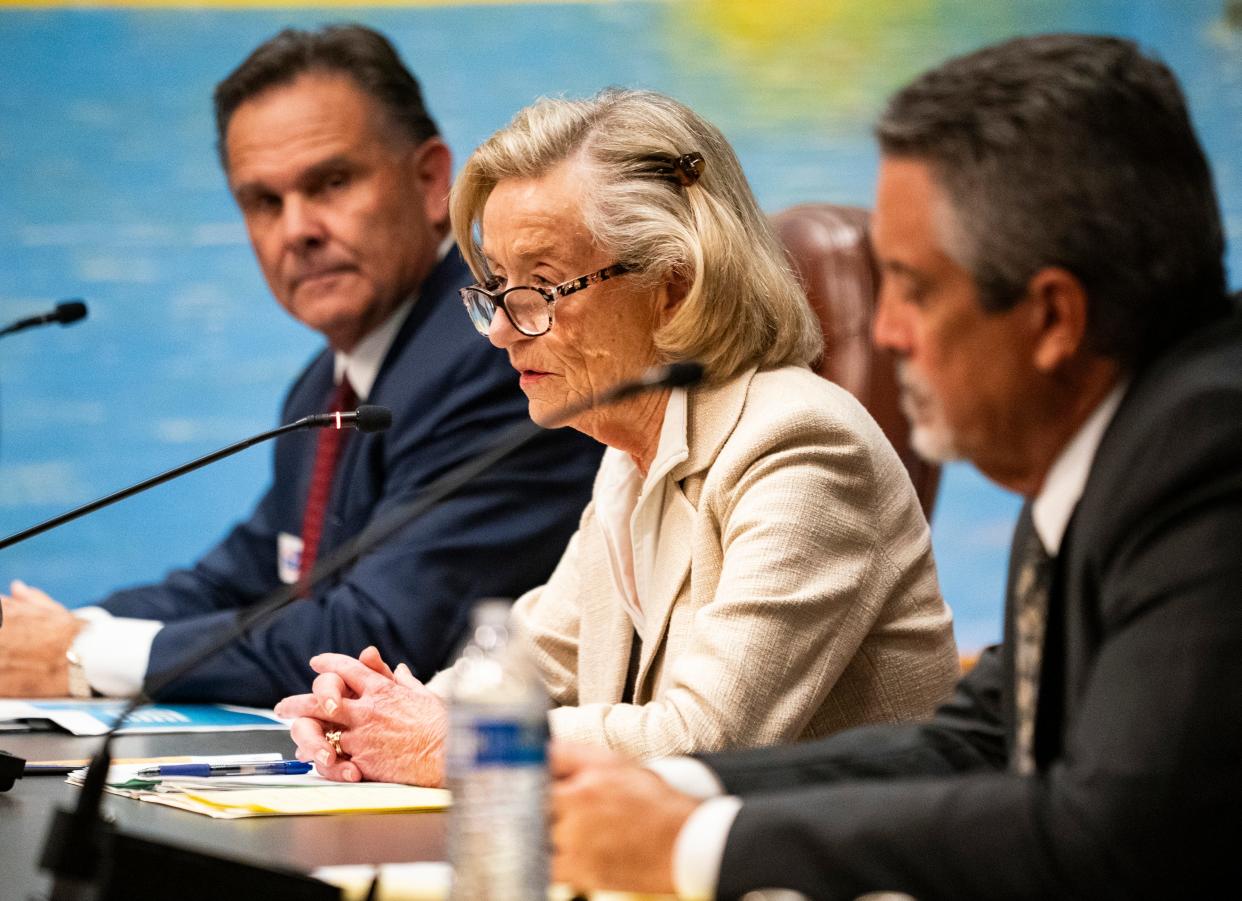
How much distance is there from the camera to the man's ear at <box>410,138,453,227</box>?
3375 mm

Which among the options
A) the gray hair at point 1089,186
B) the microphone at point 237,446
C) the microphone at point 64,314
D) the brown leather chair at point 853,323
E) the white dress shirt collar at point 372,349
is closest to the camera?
the gray hair at point 1089,186

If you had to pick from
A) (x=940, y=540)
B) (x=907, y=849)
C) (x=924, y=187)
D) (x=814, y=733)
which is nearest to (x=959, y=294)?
(x=924, y=187)

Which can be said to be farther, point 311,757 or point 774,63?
point 774,63

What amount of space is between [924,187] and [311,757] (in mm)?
1105

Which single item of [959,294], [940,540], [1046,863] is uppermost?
[959,294]

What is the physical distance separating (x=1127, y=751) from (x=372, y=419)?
115cm

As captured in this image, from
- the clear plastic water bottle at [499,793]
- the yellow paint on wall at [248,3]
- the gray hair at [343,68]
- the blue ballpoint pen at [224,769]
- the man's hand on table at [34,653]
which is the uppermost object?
the yellow paint on wall at [248,3]

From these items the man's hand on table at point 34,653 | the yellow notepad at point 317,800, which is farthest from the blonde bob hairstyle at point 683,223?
the man's hand on table at point 34,653

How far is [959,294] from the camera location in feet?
4.04

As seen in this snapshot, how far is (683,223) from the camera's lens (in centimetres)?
214

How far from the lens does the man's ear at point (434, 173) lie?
11.1 ft

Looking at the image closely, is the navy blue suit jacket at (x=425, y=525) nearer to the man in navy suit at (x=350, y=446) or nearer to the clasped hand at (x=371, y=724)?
the man in navy suit at (x=350, y=446)

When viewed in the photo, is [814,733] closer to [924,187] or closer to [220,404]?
[924,187]

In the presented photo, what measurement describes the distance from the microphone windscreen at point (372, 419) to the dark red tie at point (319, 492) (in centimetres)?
117
